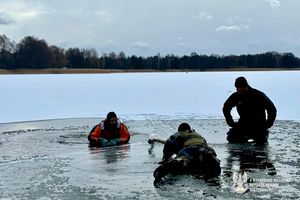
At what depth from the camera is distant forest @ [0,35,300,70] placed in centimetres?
8969

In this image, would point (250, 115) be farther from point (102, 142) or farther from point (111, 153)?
point (102, 142)

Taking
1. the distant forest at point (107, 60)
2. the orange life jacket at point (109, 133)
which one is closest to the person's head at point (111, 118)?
the orange life jacket at point (109, 133)

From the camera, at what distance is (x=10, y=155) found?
8.91m

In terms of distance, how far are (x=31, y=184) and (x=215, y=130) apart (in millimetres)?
7332

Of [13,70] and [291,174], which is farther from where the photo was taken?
[13,70]

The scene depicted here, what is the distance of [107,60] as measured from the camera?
93.1m

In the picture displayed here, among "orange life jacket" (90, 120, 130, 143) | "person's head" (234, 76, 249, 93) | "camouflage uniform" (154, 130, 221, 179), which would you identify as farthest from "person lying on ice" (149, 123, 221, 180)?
"orange life jacket" (90, 120, 130, 143)

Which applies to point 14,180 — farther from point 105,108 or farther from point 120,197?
point 105,108

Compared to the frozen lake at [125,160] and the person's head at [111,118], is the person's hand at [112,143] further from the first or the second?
the person's head at [111,118]

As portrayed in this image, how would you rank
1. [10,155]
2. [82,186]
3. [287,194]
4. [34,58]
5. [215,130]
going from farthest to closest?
1. [34,58]
2. [215,130]
3. [10,155]
4. [82,186]
5. [287,194]

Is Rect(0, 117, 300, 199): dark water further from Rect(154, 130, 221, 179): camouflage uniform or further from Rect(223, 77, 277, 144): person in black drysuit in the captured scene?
Rect(223, 77, 277, 144): person in black drysuit

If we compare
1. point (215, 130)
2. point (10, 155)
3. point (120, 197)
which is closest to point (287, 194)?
point (120, 197)

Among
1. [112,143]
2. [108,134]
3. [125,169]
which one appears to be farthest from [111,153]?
[125,169]

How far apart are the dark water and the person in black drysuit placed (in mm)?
371
